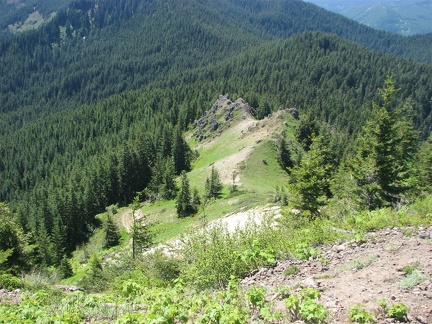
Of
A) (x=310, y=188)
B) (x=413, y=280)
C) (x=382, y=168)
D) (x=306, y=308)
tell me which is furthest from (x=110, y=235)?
(x=413, y=280)

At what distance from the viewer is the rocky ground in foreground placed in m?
9.30

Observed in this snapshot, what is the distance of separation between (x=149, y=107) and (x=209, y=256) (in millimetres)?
136438

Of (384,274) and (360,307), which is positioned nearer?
(360,307)

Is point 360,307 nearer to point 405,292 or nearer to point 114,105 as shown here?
point 405,292

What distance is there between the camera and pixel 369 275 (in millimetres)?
11094

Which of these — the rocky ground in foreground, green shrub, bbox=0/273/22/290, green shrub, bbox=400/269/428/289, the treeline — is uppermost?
green shrub, bbox=400/269/428/289

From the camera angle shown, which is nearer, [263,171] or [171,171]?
[263,171]

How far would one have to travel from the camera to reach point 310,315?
27.8 ft

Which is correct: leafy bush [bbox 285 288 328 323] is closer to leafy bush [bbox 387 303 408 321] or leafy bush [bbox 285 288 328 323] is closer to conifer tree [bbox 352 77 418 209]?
leafy bush [bbox 387 303 408 321]

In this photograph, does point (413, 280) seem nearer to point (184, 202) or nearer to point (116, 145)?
point (184, 202)

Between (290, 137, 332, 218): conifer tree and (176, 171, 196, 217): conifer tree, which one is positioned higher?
(290, 137, 332, 218): conifer tree

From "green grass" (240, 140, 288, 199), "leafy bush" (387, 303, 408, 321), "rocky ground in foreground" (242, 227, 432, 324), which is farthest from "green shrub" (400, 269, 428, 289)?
"green grass" (240, 140, 288, 199)

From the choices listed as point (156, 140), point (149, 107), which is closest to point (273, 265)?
point (156, 140)

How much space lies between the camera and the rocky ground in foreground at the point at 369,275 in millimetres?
9297
